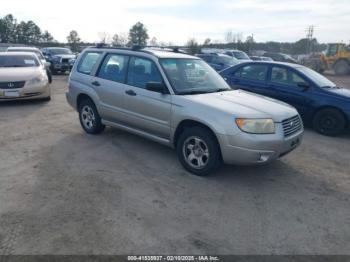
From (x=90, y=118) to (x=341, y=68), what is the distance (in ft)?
92.2

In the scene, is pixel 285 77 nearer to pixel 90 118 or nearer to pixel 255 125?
pixel 255 125

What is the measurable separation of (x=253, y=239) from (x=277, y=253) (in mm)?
285

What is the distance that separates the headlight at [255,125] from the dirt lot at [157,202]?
0.81m

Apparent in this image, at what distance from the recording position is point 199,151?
489 cm

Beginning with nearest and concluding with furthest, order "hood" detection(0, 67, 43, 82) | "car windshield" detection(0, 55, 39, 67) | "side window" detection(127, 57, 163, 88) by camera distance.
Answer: "side window" detection(127, 57, 163, 88)
"hood" detection(0, 67, 43, 82)
"car windshield" detection(0, 55, 39, 67)

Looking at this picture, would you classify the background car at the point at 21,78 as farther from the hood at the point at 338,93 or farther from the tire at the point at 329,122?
the hood at the point at 338,93

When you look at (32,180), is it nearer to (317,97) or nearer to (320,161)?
(320,161)

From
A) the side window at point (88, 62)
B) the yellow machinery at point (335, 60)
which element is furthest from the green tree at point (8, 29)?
the side window at point (88, 62)

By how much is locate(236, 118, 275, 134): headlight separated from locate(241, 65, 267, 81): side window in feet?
14.0

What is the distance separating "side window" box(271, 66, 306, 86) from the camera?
26.2 feet

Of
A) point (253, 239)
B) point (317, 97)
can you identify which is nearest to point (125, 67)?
point (253, 239)

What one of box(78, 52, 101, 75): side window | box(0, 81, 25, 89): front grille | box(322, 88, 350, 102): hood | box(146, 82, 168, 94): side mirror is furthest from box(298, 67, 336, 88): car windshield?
box(0, 81, 25, 89): front grille

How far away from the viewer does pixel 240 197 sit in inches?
170

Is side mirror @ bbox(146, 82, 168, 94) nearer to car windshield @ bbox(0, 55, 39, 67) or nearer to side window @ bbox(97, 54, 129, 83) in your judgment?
side window @ bbox(97, 54, 129, 83)
